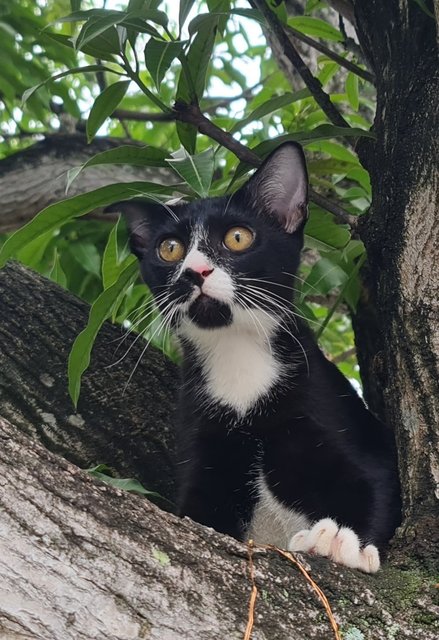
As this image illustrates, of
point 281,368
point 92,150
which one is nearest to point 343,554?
point 281,368

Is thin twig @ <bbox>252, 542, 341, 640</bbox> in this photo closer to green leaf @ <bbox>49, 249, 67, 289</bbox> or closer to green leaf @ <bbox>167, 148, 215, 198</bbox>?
green leaf @ <bbox>167, 148, 215, 198</bbox>

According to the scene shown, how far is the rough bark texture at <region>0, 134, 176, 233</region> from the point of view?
12.1 feet

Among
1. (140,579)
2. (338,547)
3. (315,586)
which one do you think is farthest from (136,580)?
(338,547)

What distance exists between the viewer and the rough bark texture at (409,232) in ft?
6.21

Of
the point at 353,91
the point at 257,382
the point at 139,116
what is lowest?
the point at 257,382

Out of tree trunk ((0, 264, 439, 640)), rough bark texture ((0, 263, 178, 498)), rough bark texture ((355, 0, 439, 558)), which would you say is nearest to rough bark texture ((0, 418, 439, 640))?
tree trunk ((0, 264, 439, 640))

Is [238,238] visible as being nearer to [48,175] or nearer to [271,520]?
[271,520]

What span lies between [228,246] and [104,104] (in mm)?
529

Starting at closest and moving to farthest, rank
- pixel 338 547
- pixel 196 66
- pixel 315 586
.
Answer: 1. pixel 315 586
2. pixel 338 547
3. pixel 196 66

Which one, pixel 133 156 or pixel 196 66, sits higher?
pixel 196 66

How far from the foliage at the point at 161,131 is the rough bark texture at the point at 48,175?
20 centimetres

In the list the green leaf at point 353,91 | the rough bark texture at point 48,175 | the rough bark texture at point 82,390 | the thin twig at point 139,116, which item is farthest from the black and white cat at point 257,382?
the thin twig at point 139,116

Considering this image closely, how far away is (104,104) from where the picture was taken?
2.45 m

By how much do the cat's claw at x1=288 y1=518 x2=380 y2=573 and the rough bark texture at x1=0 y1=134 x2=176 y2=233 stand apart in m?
2.15
